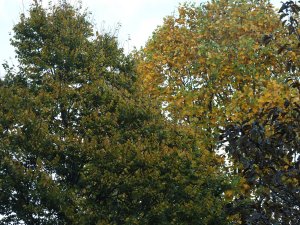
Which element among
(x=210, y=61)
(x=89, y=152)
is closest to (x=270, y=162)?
(x=89, y=152)

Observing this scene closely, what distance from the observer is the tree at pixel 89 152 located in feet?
67.3

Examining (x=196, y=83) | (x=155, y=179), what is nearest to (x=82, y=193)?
(x=155, y=179)

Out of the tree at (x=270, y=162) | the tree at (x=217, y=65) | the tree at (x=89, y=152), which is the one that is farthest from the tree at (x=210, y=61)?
the tree at (x=270, y=162)

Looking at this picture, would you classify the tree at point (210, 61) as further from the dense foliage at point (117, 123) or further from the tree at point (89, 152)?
the tree at point (89, 152)

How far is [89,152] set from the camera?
21.2 metres

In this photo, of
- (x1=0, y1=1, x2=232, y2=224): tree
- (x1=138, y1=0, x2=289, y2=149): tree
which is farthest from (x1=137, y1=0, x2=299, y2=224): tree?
(x1=0, y1=1, x2=232, y2=224): tree

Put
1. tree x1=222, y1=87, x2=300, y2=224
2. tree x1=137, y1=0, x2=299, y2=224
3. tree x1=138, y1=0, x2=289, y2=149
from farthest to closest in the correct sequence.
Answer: tree x1=138, y1=0, x2=289, y2=149
tree x1=137, y1=0, x2=299, y2=224
tree x1=222, y1=87, x2=300, y2=224

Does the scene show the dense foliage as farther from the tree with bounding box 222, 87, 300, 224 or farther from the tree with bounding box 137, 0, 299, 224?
the tree with bounding box 222, 87, 300, 224

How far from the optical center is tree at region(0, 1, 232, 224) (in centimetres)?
2050

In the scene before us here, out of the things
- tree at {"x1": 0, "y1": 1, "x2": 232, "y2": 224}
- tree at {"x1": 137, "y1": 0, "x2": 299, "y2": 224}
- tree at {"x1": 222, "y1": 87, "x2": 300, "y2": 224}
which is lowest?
tree at {"x1": 222, "y1": 87, "x2": 300, "y2": 224}

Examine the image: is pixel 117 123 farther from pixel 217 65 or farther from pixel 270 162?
pixel 270 162

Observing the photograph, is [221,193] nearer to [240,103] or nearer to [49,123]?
[240,103]

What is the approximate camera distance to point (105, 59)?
24.6 metres

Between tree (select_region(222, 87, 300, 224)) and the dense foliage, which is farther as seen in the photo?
the dense foliage
